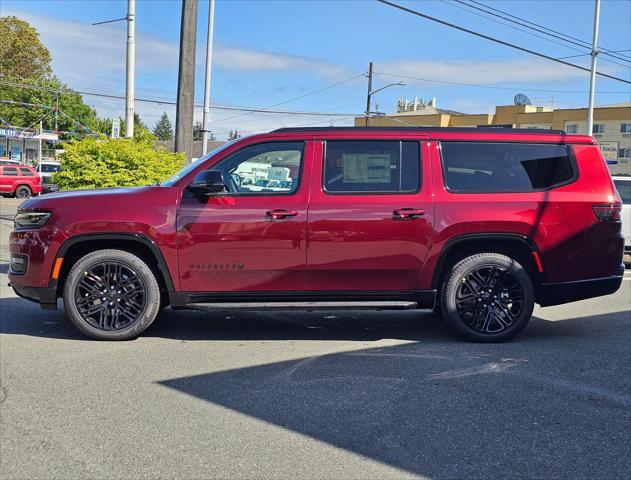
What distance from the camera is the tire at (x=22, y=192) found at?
3116cm

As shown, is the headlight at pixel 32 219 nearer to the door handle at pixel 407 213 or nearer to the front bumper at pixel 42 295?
the front bumper at pixel 42 295

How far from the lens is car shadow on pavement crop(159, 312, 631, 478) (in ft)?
11.8

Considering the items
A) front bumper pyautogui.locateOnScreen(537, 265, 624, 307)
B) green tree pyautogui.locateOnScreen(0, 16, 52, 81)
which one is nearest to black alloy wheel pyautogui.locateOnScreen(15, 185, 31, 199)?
front bumper pyautogui.locateOnScreen(537, 265, 624, 307)

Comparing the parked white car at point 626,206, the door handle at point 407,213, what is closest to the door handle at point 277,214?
the door handle at point 407,213

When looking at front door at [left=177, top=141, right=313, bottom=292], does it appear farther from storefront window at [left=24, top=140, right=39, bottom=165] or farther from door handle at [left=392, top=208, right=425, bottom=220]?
storefront window at [left=24, top=140, right=39, bottom=165]

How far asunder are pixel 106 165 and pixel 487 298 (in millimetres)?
6725

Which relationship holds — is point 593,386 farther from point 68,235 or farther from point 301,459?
point 68,235

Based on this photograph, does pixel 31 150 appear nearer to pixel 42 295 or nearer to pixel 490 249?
pixel 42 295

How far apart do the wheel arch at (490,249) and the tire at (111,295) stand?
8.68 ft

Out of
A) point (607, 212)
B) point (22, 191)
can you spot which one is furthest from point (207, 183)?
point (22, 191)

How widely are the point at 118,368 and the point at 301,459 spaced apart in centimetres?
220

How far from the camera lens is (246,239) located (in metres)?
5.70

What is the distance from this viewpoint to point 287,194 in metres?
5.81

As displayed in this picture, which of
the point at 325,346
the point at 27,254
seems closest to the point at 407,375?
the point at 325,346
